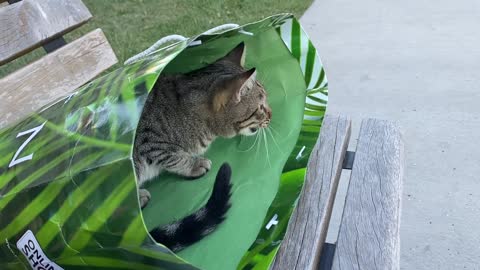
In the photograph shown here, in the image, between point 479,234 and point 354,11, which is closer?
point 479,234

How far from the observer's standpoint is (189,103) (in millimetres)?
1624

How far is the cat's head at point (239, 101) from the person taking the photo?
1.58 metres

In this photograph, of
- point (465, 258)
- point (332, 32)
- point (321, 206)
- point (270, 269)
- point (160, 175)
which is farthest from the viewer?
point (332, 32)

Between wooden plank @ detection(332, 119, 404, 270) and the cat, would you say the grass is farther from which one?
wooden plank @ detection(332, 119, 404, 270)

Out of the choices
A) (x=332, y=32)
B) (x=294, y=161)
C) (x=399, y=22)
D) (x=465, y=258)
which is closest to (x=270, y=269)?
(x=294, y=161)

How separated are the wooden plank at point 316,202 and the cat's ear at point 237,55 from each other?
356mm

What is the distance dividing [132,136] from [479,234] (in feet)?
5.23

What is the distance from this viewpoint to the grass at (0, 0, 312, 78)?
3.37 m

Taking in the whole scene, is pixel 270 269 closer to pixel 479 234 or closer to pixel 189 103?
pixel 189 103

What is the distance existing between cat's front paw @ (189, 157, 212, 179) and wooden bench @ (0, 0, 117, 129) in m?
0.50

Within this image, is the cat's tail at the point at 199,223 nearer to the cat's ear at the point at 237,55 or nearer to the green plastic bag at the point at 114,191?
the green plastic bag at the point at 114,191

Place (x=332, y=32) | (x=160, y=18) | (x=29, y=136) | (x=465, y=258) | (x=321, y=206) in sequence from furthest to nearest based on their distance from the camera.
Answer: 1. (x=160, y=18)
2. (x=332, y=32)
3. (x=465, y=258)
4. (x=321, y=206)
5. (x=29, y=136)

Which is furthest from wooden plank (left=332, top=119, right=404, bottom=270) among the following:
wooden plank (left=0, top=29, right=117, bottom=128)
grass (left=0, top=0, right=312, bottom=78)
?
grass (left=0, top=0, right=312, bottom=78)

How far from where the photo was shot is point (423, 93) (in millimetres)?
2703
